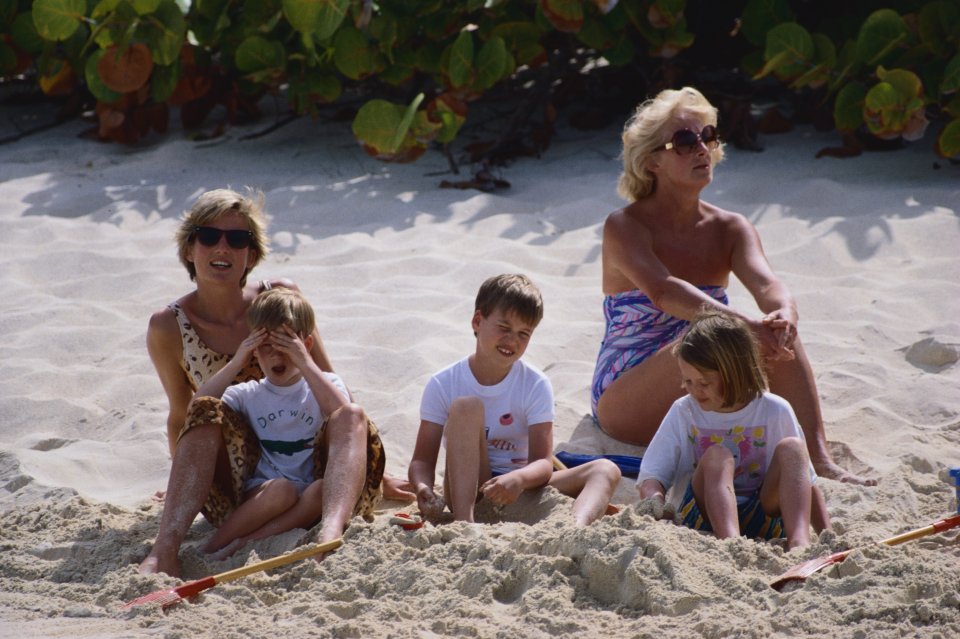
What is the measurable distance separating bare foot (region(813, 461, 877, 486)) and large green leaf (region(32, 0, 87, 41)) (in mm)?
4570

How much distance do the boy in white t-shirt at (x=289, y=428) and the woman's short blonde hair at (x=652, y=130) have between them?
140 centimetres

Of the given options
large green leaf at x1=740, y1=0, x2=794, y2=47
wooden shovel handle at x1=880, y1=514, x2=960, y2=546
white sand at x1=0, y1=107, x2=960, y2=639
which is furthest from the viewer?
large green leaf at x1=740, y1=0, x2=794, y2=47

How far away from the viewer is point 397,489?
346 cm

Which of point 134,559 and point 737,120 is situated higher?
point 737,120

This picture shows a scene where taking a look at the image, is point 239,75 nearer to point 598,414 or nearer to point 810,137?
point 810,137

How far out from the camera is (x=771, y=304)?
3.71 metres

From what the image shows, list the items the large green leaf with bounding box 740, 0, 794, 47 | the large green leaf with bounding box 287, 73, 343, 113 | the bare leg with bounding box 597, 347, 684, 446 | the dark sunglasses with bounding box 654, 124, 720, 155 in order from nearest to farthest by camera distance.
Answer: the bare leg with bounding box 597, 347, 684, 446, the dark sunglasses with bounding box 654, 124, 720, 155, the large green leaf with bounding box 740, 0, 794, 47, the large green leaf with bounding box 287, 73, 343, 113

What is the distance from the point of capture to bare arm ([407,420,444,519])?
10.3 feet

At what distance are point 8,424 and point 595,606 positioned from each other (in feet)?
8.01

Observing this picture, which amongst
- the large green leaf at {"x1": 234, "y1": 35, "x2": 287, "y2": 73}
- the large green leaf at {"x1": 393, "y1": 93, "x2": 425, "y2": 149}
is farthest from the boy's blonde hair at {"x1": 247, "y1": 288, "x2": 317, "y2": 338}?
the large green leaf at {"x1": 234, "y1": 35, "x2": 287, "y2": 73}

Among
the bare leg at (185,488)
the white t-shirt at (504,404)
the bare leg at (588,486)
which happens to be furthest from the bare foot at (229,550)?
the bare leg at (588,486)

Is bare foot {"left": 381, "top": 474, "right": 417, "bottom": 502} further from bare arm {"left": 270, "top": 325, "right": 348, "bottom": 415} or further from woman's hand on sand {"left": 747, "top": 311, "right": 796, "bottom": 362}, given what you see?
woman's hand on sand {"left": 747, "top": 311, "right": 796, "bottom": 362}

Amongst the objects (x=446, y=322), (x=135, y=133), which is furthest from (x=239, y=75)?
(x=446, y=322)

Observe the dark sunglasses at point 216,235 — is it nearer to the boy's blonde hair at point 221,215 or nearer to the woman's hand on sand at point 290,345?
the boy's blonde hair at point 221,215
